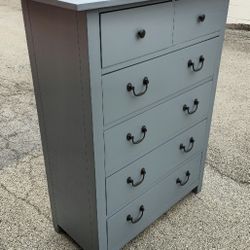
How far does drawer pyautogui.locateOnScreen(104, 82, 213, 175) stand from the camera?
125 cm

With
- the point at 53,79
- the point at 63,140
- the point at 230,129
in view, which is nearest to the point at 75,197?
the point at 63,140

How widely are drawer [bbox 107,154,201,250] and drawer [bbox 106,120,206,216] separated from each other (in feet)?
0.17

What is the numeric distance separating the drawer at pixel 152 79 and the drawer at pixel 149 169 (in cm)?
26

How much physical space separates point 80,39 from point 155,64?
1.11ft

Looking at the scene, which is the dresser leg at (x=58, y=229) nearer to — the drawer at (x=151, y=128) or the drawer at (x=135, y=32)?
the drawer at (x=151, y=128)

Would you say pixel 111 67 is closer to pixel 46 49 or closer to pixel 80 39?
pixel 80 39

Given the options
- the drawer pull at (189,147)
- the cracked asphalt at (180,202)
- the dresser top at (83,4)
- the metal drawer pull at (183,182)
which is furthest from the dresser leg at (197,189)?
the dresser top at (83,4)

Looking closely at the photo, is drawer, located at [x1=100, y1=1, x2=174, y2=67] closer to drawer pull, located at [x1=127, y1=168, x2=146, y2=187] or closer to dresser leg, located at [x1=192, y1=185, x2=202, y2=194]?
drawer pull, located at [x1=127, y1=168, x2=146, y2=187]

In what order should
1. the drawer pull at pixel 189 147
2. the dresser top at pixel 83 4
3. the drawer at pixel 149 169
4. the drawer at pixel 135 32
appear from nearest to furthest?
1. the dresser top at pixel 83 4
2. the drawer at pixel 135 32
3. the drawer at pixel 149 169
4. the drawer pull at pixel 189 147

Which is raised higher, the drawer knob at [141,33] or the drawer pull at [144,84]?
the drawer knob at [141,33]

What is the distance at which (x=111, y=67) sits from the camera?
109 cm

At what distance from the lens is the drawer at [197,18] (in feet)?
4.09

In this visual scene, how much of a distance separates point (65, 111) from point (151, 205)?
2.16 ft

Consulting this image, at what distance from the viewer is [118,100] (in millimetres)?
1169
